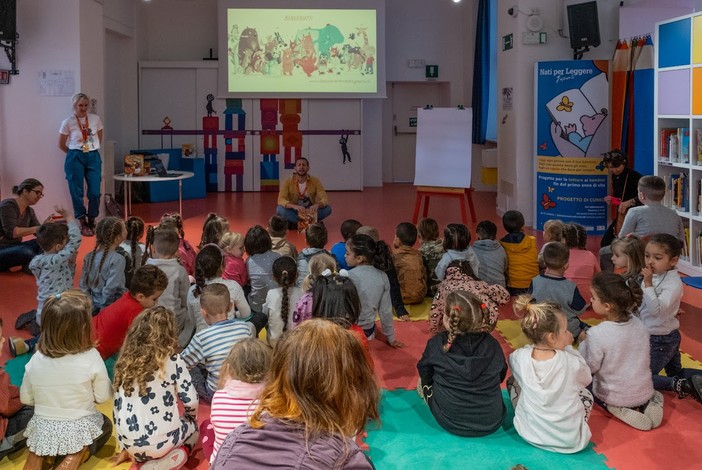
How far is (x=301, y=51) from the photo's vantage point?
13078 millimetres

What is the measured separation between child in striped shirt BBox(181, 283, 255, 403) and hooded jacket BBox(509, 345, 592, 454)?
1.29 m

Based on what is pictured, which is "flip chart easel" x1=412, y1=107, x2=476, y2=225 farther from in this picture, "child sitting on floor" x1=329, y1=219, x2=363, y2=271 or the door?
the door

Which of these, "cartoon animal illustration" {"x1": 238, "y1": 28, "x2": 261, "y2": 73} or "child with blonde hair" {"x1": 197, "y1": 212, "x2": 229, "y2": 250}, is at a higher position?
"cartoon animal illustration" {"x1": 238, "y1": 28, "x2": 261, "y2": 73}

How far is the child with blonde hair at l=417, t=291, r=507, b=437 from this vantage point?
352 cm

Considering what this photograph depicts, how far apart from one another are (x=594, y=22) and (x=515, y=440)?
6.50m

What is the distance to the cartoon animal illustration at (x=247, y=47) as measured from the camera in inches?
514

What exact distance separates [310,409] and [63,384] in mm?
2017

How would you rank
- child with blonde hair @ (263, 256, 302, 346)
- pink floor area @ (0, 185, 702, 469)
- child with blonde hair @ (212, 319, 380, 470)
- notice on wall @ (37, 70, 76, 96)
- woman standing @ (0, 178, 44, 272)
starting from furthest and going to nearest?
1. notice on wall @ (37, 70, 76, 96)
2. woman standing @ (0, 178, 44, 272)
3. child with blonde hair @ (263, 256, 302, 346)
4. pink floor area @ (0, 185, 702, 469)
5. child with blonde hair @ (212, 319, 380, 470)

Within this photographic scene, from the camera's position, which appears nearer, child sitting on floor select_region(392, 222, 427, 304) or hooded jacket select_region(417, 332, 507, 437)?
hooded jacket select_region(417, 332, 507, 437)

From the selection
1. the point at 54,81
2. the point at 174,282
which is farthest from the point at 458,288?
the point at 54,81

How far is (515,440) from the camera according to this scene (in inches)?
141

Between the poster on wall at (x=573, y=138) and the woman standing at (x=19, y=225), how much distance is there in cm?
545

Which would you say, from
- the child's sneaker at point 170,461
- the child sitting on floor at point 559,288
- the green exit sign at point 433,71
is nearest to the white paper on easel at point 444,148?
the green exit sign at point 433,71

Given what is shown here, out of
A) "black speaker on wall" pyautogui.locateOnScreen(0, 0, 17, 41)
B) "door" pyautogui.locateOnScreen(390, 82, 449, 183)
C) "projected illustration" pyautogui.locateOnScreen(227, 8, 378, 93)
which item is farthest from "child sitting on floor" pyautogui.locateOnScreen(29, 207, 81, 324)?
"door" pyautogui.locateOnScreen(390, 82, 449, 183)
